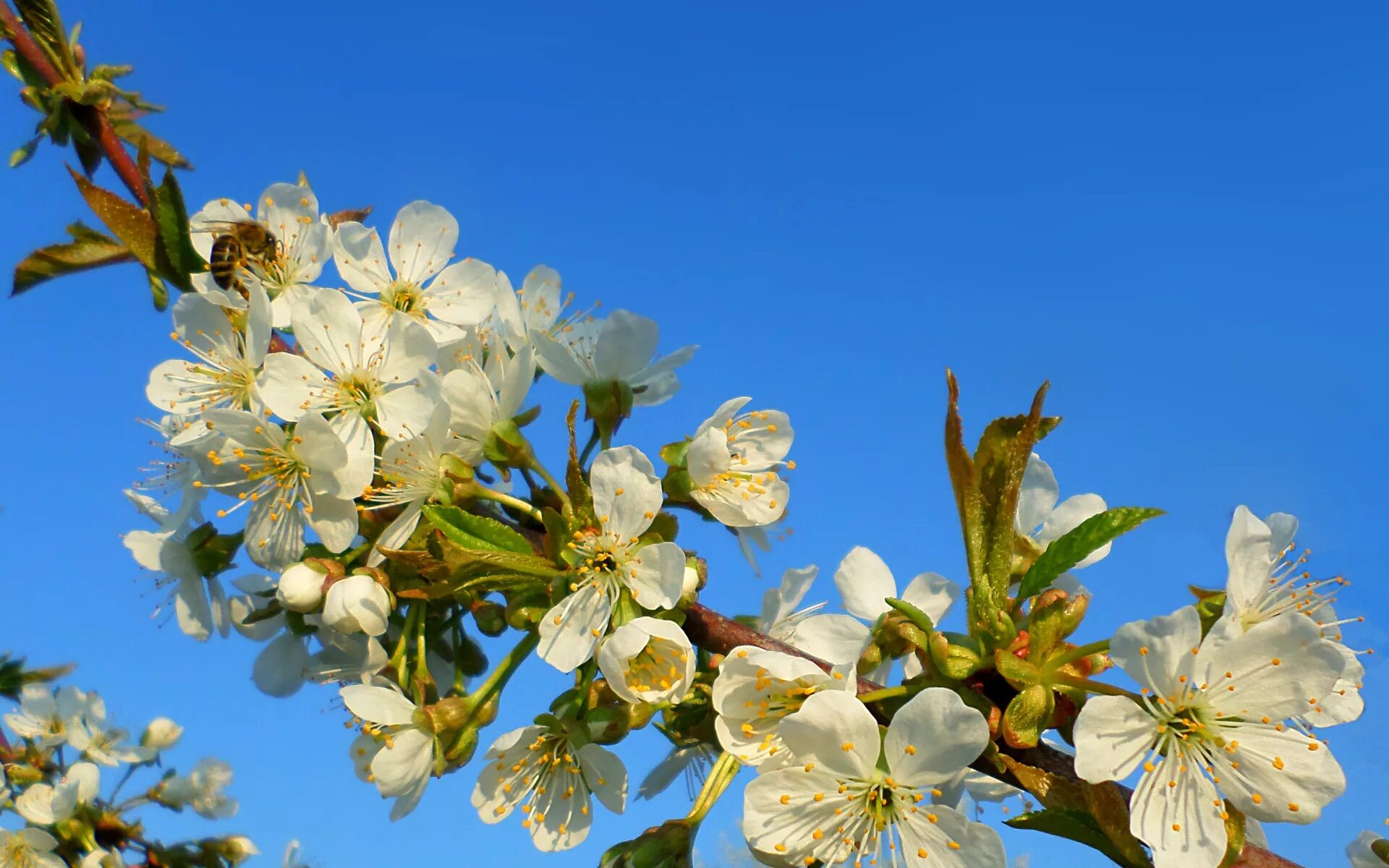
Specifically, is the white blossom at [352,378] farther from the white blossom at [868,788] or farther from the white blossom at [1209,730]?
the white blossom at [1209,730]

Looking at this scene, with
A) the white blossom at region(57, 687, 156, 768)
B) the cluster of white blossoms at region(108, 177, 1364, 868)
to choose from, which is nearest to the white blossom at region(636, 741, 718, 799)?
the cluster of white blossoms at region(108, 177, 1364, 868)

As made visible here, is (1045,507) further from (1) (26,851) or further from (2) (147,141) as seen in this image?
(1) (26,851)

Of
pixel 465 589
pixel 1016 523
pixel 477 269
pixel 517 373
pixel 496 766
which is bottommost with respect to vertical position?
pixel 496 766

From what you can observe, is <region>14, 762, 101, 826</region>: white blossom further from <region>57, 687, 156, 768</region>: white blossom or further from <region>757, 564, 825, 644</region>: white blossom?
<region>757, 564, 825, 644</region>: white blossom

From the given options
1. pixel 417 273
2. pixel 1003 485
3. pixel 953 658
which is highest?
pixel 417 273

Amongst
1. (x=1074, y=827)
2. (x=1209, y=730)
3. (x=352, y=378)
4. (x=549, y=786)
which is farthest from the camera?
(x=352, y=378)

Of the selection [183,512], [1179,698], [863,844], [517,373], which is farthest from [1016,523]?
[183,512]

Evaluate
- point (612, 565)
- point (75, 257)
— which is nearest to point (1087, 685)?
point (612, 565)

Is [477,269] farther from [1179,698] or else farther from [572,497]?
[1179,698]
